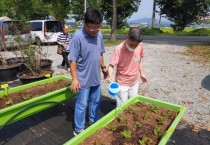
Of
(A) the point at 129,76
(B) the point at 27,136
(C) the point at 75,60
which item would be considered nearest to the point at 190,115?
(A) the point at 129,76

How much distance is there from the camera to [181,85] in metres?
5.15

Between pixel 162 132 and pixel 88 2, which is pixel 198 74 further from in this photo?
pixel 88 2

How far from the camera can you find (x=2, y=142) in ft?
9.38

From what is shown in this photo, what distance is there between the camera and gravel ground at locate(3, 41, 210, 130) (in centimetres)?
372

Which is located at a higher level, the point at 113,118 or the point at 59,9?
the point at 59,9

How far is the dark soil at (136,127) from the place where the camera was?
1.78 m

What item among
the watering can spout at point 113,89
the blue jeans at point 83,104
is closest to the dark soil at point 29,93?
the blue jeans at point 83,104

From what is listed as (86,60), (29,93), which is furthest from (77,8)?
(86,60)

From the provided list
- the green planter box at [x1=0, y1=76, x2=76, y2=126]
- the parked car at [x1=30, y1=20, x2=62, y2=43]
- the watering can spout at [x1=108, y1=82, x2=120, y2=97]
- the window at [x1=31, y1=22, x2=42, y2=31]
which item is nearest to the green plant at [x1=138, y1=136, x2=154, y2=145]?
the watering can spout at [x1=108, y1=82, x2=120, y2=97]

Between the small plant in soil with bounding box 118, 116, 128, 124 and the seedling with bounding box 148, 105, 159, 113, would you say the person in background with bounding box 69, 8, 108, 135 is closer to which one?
the small plant in soil with bounding box 118, 116, 128, 124

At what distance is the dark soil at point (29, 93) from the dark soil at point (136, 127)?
166cm

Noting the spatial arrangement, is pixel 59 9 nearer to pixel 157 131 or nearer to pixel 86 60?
pixel 86 60

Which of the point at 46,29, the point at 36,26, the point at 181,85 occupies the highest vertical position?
the point at 36,26

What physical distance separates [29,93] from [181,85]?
3641 millimetres
